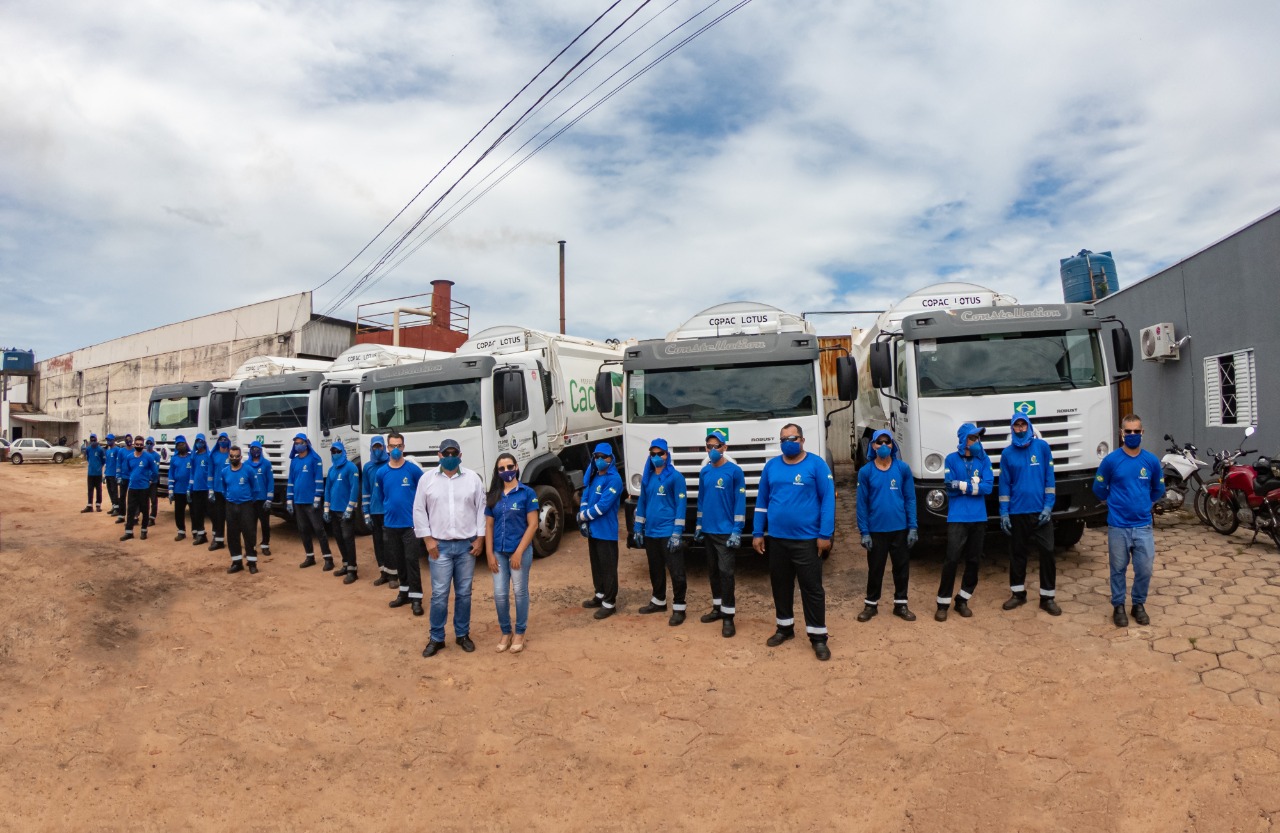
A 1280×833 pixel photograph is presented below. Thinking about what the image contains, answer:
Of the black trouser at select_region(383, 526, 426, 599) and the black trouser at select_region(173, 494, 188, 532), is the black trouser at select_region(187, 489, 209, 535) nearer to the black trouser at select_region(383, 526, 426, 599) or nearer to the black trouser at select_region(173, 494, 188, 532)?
the black trouser at select_region(173, 494, 188, 532)

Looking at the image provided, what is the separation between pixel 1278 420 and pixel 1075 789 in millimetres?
7704

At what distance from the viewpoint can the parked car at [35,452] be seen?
99.1 feet

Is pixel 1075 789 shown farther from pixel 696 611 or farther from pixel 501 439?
pixel 501 439

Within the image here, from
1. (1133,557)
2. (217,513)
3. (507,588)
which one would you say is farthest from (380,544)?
(1133,557)

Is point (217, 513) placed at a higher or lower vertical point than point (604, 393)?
lower

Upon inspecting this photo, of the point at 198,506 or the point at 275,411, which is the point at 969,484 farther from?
the point at 198,506

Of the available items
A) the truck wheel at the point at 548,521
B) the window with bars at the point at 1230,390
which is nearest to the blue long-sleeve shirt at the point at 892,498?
the truck wheel at the point at 548,521

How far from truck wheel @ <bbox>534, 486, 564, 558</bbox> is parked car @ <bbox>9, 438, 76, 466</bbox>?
32.1 metres

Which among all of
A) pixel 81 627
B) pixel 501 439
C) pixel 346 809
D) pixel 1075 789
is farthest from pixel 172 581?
pixel 1075 789

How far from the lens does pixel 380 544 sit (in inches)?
343

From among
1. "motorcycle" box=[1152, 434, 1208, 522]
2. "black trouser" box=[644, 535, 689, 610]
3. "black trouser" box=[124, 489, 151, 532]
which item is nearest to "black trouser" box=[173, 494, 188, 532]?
"black trouser" box=[124, 489, 151, 532]

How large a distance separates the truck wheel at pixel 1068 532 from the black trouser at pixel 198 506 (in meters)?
11.9

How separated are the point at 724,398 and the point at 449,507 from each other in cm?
318

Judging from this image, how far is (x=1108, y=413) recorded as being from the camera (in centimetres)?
716
